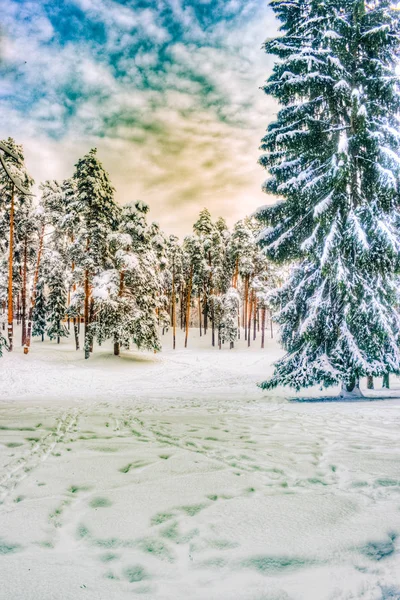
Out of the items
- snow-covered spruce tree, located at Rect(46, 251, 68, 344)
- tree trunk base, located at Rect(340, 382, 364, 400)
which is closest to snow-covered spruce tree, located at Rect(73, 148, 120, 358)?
snow-covered spruce tree, located at Rect(46, 251, 68, 344)

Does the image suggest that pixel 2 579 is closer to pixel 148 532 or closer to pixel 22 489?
pixel 148 532

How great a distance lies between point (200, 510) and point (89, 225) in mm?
22598

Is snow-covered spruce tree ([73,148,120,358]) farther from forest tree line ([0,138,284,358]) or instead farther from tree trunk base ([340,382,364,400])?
tree trunk base ([340,382,364,400])

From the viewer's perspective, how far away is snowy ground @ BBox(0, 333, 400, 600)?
199 cm

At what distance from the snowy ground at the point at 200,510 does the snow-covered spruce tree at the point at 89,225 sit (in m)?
17.6

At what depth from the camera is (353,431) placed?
5582mm

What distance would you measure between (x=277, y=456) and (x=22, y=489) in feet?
9.48

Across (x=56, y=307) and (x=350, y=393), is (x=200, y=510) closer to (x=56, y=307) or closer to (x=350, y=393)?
(x=350, y=393)

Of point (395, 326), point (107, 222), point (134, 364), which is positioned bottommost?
point (134, 364)

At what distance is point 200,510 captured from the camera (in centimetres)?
285

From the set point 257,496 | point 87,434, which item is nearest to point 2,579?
point 257,496

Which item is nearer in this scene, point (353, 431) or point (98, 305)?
point (353, 431)

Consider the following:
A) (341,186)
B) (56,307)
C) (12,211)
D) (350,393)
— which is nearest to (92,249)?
(12,211)

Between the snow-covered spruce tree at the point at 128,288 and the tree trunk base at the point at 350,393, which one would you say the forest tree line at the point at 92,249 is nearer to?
the snow-covered spruce tree at the point at 128,288
